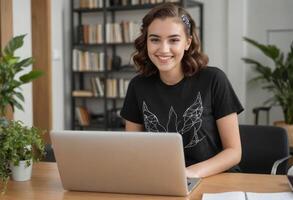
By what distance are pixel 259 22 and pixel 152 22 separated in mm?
3511

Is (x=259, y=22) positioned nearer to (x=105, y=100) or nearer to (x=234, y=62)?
(x=234, y=62)

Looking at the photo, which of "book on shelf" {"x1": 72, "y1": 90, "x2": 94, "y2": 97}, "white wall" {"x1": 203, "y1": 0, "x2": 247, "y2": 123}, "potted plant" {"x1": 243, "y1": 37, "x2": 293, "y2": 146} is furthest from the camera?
"book on shelf" {"x1": 72, "y1": 90, "x2": 94, "y2": 97}

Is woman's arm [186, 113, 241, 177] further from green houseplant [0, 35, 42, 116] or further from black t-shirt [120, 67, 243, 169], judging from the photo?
green houseplant [0, 35, 42, 116]

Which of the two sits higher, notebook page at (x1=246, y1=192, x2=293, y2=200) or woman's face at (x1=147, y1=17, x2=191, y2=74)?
woman's face at (x1=147, y1=17, x2=191, y2=74)

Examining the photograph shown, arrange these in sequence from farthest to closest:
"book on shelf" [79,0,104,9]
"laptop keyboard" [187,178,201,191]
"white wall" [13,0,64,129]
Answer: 1. "book on shelf" [79,0,104,9]
2. "white wall" [13,0,64,129]
3. "laptop keyboard" [187,178,201,191]

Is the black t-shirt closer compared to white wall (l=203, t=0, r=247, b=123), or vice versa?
the black t-shirt

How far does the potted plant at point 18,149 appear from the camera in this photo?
1486 millimetres

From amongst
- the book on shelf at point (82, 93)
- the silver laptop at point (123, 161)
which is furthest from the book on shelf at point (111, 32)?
the silver laptop at point (123, 161)

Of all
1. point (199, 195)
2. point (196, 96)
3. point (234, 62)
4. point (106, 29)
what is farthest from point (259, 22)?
point (199, 195)

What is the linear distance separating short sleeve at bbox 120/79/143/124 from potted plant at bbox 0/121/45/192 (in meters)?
0.47

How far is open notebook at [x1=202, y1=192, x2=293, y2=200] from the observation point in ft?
4.19

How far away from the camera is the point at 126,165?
132 centimetres

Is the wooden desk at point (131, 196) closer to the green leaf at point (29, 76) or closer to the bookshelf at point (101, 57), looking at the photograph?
the green leaf at point (29, 76)

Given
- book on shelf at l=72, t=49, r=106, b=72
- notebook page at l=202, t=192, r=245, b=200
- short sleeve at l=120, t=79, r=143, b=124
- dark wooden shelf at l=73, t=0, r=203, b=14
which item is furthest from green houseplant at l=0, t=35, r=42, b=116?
notebook page at l=202, t=192, r=245, b=200
